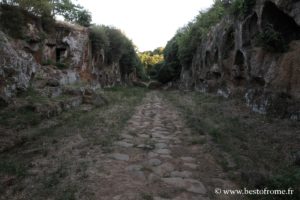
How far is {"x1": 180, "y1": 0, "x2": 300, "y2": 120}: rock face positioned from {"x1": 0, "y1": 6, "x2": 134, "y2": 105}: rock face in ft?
25.8

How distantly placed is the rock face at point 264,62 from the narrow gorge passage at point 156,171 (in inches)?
135

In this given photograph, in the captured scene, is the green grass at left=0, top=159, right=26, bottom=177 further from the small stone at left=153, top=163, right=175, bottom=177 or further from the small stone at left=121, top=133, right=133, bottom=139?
the small stone at left=121, top=133, right=133, bottom=139

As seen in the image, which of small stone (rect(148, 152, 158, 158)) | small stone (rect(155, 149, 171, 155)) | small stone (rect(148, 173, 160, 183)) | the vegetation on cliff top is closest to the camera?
small stone (rect(148, 173, 160, 183))

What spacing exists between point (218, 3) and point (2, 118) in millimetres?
16957

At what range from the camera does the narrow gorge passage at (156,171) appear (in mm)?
3348

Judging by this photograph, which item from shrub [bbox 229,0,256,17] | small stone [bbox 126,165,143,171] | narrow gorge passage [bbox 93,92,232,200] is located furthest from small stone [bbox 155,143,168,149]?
shrub [bbox 229,0,256,17]

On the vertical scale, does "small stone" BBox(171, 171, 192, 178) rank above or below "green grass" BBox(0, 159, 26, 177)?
below

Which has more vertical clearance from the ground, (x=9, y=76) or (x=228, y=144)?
(x=9, y=76)

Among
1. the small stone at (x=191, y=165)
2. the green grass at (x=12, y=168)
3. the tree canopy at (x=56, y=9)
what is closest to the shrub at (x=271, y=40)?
the small stone at (x=191, y=165)

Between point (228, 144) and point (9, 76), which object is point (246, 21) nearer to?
point (228, 144)

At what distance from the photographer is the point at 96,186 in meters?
3.44

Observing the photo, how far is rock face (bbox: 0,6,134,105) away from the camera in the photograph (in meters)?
8.10

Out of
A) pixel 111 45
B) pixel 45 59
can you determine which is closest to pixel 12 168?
pixel 45 59

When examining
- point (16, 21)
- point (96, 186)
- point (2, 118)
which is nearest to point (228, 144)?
point (96, 186)
